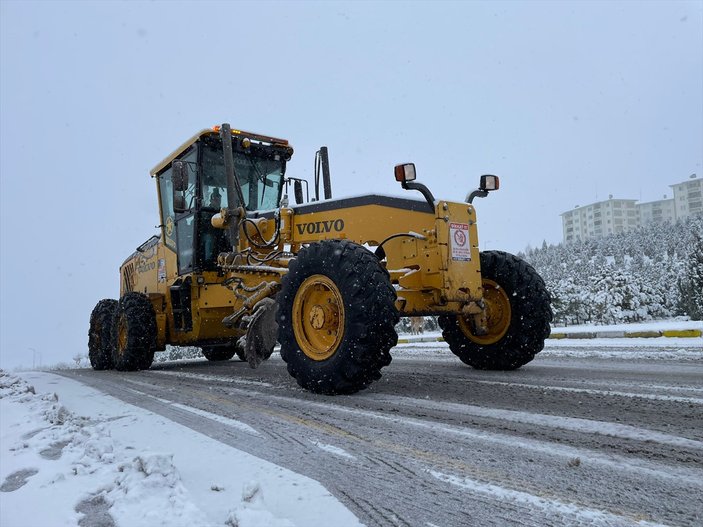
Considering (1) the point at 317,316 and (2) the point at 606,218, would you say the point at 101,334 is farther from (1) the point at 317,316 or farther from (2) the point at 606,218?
(2) the point at 606,218

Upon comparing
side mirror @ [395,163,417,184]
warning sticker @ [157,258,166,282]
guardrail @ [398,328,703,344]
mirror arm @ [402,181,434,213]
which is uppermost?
side mirror @ [395,163,417,184]

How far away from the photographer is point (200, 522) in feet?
5.05

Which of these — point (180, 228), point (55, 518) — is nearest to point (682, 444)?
point (55, 518)

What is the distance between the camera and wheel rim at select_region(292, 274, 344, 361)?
4.19 m

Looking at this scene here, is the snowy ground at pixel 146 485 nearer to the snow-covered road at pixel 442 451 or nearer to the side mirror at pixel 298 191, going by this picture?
the snow-covered road at pixel 442 451

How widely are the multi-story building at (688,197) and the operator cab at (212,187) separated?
138 metres

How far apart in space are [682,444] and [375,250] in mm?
3127

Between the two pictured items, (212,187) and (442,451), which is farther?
(212,187)


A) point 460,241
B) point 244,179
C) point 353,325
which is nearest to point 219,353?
point 244,179

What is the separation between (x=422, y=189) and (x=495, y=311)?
1.54 metres

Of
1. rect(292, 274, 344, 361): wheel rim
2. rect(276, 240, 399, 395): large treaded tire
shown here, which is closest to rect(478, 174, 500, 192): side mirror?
rect(276, 240, 399, 395): large treaded tire

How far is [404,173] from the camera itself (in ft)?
14.8

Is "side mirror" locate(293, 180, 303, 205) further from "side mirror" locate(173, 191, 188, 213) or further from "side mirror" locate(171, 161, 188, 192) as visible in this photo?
"side mirror" locate(171, 161, 188, 192)

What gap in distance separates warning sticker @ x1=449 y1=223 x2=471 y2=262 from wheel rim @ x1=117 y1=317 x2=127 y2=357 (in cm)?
582
